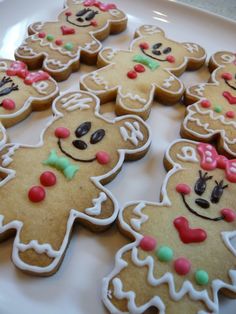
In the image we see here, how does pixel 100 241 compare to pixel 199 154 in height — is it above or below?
below

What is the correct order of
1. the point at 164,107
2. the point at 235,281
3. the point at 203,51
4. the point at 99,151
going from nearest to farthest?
the point at 235,281, the point at 99,151, the point at 164,107, the point at 203,51

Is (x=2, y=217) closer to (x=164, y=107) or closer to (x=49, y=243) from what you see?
(x=49, y=243)

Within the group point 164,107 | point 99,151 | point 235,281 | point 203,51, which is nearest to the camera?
point 235,281

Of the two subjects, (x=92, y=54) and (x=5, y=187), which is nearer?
(x=5, y=187)

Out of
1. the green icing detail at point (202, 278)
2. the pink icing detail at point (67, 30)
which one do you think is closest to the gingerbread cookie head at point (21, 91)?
the pink icing detail at point (67, 30)

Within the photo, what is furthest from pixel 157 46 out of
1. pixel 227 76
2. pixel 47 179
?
pixel 47 179

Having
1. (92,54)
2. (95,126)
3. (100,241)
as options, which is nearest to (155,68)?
(92,54)

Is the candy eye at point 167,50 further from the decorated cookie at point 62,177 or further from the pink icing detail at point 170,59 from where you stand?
the decorated cookie at point 62,177

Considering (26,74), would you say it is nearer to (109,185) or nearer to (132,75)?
(132,75)
